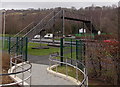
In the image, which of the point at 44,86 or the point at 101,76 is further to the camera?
the point at 101,76

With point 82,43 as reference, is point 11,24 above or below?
above

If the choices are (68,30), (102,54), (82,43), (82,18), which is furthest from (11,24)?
(102,54)

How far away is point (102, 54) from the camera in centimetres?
639

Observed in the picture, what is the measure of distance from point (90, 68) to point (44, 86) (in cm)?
243

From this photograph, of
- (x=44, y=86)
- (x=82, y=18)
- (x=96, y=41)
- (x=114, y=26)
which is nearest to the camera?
(x=44, y=86)

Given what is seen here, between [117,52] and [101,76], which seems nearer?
[117,52]

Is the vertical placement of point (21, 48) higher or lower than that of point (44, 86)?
higher

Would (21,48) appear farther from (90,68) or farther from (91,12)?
(91,12)

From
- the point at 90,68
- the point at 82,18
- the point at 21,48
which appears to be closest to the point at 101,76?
the point at 90,68

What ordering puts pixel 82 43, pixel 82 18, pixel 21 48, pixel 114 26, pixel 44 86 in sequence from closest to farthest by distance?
pixel 44 86 < pixel 114 26 < pixel 82 43 < pixel 21 48 < pixel 82 18

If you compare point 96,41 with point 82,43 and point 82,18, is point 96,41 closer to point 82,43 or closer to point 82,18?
point 82,43

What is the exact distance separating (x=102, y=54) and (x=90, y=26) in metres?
18.3

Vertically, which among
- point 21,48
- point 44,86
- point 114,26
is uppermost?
point 114,26

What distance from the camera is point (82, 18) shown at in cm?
2292
